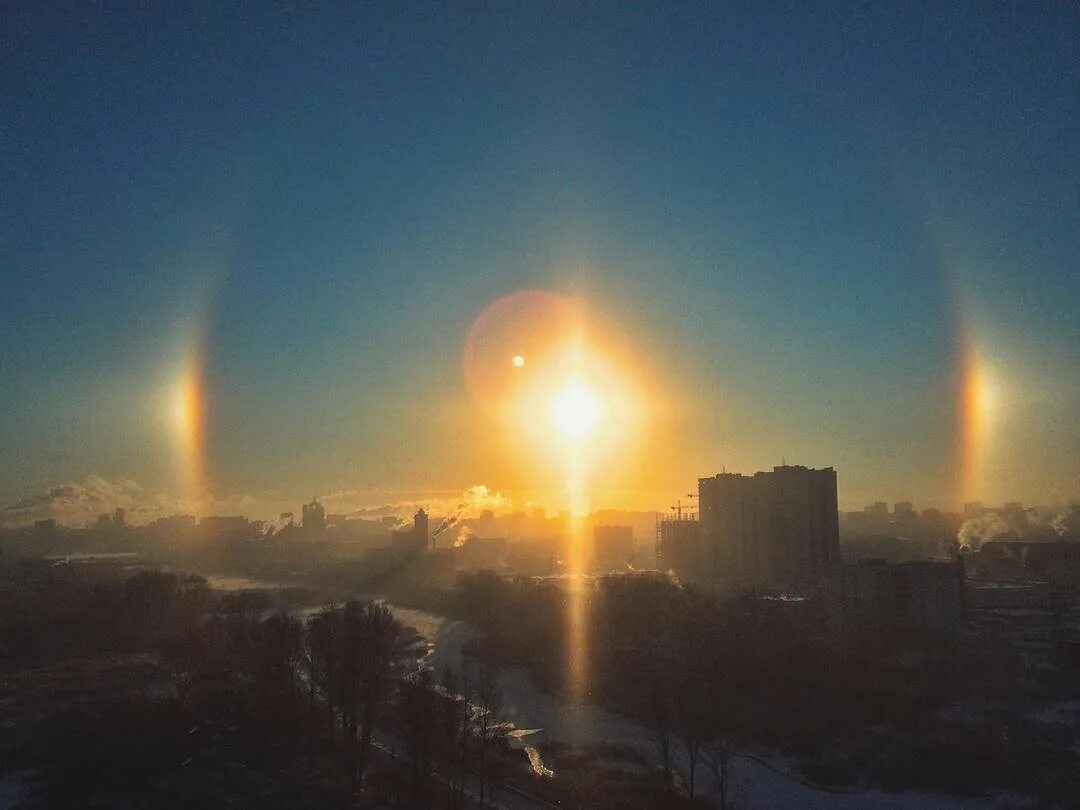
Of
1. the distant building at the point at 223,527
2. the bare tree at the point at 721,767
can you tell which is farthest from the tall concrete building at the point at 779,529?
the distant building at the point at 223,527

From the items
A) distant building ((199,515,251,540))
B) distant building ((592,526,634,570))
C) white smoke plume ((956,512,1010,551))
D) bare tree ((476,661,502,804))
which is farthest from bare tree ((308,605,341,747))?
distant building ((199,515,251,540))

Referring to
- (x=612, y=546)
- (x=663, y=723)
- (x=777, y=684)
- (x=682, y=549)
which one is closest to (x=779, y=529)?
(x=682, y=549)

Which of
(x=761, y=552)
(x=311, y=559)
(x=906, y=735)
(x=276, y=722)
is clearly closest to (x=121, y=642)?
(x=276, y=722)

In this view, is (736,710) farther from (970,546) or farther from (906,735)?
(970,546)

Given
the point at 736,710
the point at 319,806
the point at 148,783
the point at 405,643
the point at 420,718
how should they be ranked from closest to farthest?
the point at 319,806, the point at 148,783, the point at 420,718, the point at 736,710, the point at 405,643

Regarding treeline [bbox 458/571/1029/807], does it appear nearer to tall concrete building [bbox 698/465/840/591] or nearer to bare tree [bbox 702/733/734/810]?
bare tree [bbox 702/733/734/810]

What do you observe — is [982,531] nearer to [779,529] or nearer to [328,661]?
[779,529]
